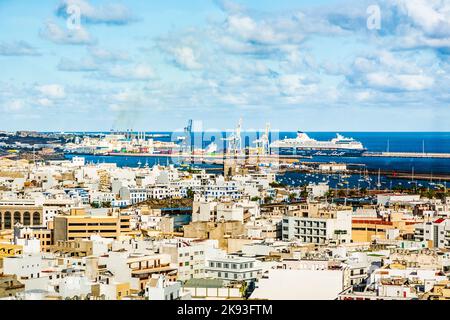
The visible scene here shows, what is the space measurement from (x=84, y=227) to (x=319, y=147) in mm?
32283

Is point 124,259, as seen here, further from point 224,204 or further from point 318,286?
point 224,204

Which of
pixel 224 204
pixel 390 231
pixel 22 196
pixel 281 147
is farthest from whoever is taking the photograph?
pixel 281 147

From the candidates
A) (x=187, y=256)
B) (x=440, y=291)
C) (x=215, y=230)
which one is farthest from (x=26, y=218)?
(x=440, y=291)

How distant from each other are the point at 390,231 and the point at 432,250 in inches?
81.8

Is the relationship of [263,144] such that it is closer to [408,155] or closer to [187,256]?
[408,155]

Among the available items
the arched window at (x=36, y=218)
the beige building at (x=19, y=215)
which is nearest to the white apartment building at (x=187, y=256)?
the arched window at (x=36, y=218)

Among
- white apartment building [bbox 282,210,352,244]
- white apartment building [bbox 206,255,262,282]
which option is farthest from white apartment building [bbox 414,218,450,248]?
white apartment building [bbox 206,255,262,282]

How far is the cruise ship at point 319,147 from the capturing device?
128ft

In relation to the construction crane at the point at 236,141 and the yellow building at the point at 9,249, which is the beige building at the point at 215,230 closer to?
the yellow building at the point at 9,249

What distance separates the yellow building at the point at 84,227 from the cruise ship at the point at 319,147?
2703 cm

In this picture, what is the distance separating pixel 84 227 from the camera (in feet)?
33.2
